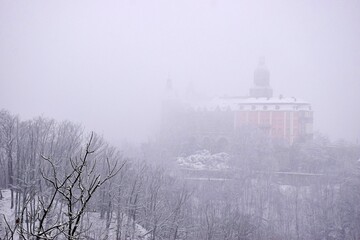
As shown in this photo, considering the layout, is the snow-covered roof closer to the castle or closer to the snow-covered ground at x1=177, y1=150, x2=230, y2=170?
the castle

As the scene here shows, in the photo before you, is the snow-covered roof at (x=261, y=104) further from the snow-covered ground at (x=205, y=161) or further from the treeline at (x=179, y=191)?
the snow-covered ground at (x=205, y=161)

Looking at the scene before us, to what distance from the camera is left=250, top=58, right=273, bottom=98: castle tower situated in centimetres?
7019

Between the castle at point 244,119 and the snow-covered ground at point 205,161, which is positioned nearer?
the snow-covered ground at point 205,161

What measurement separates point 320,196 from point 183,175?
15851 mm

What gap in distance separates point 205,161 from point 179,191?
23131mm

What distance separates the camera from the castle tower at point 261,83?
7019cm

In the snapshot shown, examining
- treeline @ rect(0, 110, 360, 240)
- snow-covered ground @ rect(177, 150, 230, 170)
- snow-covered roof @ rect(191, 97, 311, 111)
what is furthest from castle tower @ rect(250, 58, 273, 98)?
snow-covered ground @ rect(177, 150, 230, 170)

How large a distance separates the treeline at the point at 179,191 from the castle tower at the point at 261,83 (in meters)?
16.2

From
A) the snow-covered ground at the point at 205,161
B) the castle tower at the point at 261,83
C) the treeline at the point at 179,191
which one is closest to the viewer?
the treeline at the point at 179,191

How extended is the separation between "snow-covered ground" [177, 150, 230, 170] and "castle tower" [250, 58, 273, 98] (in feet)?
66.6

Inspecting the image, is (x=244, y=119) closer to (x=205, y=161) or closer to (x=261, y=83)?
(x=261, y=83)

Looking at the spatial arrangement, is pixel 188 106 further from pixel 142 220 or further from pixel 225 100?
pixel 142 220

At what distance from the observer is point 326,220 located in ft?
100.0

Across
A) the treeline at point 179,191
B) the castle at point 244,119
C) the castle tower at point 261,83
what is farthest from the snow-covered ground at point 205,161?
the castle tower at point 261,83
